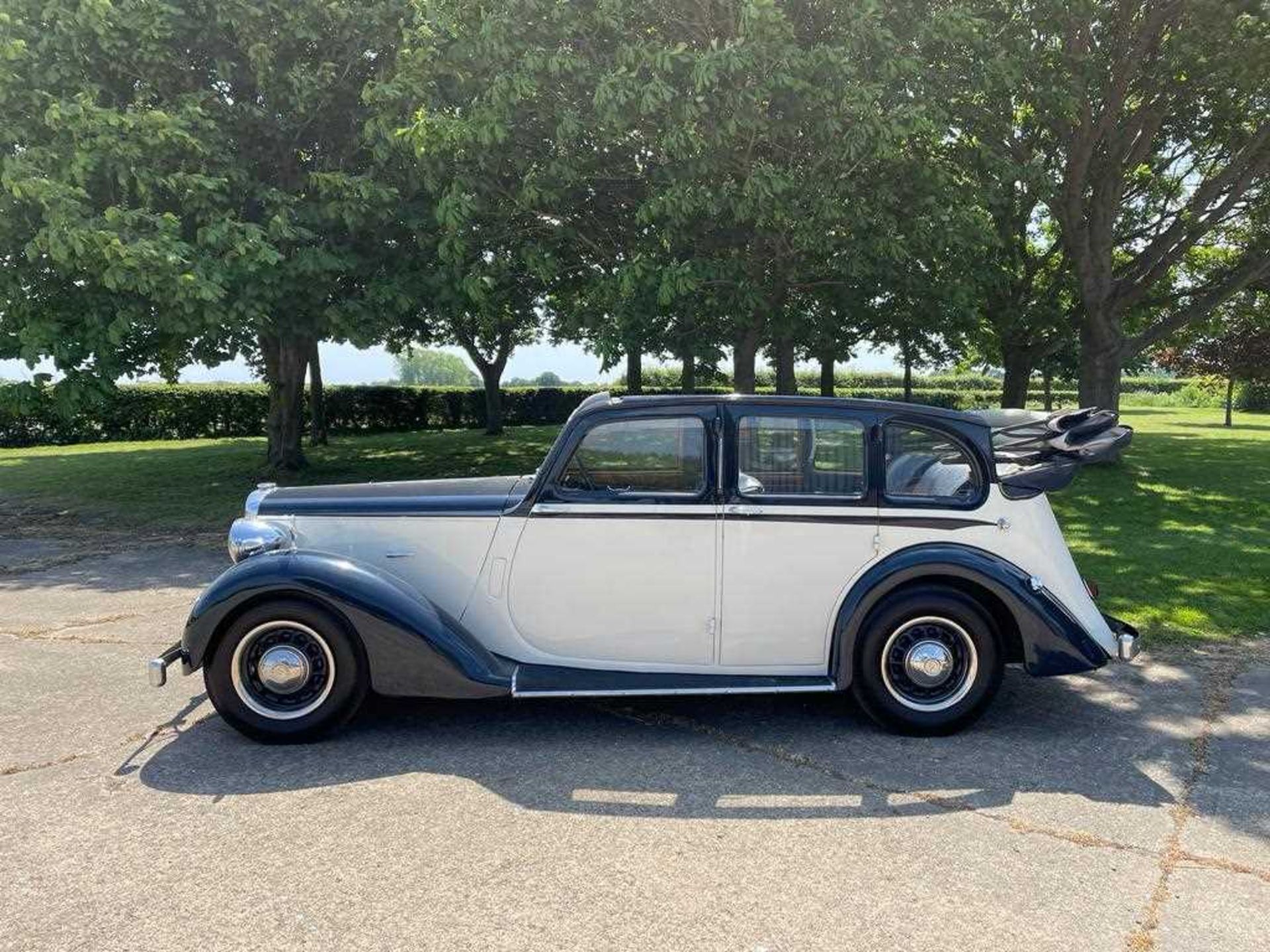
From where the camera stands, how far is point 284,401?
49.2 feet

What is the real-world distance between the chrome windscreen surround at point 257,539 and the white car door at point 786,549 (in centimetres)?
233

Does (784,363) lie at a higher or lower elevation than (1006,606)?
higher

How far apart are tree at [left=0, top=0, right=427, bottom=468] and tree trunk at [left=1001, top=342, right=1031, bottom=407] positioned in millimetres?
13862

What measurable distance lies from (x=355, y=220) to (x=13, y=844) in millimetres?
8654

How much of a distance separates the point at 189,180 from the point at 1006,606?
952 centimetres

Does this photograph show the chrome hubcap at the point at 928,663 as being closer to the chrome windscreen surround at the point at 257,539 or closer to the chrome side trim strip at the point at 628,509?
the chrome side trim strip at the point at 628,509

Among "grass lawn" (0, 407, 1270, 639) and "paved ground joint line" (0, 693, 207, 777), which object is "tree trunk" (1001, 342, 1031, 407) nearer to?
"grass lawn" (0, 407, 1270, 639)

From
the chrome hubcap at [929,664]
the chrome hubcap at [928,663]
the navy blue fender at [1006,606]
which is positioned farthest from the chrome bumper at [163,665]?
the chrome hubcap at [928,663]

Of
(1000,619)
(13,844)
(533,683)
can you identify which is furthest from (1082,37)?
(13,844)

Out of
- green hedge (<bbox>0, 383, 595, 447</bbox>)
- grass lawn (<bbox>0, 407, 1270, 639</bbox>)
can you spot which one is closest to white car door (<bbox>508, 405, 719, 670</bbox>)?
grass lawn (<bbox>0, 407, 1270, 639</bbox>)

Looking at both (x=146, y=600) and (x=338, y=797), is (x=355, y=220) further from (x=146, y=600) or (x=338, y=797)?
(x=338, y=797)

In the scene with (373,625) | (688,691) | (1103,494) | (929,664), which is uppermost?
(373,625)

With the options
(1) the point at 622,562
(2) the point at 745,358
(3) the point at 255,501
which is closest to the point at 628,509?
(1) the point at 622,562

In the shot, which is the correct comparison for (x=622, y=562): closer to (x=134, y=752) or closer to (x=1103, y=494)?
(x=134, y=752)
